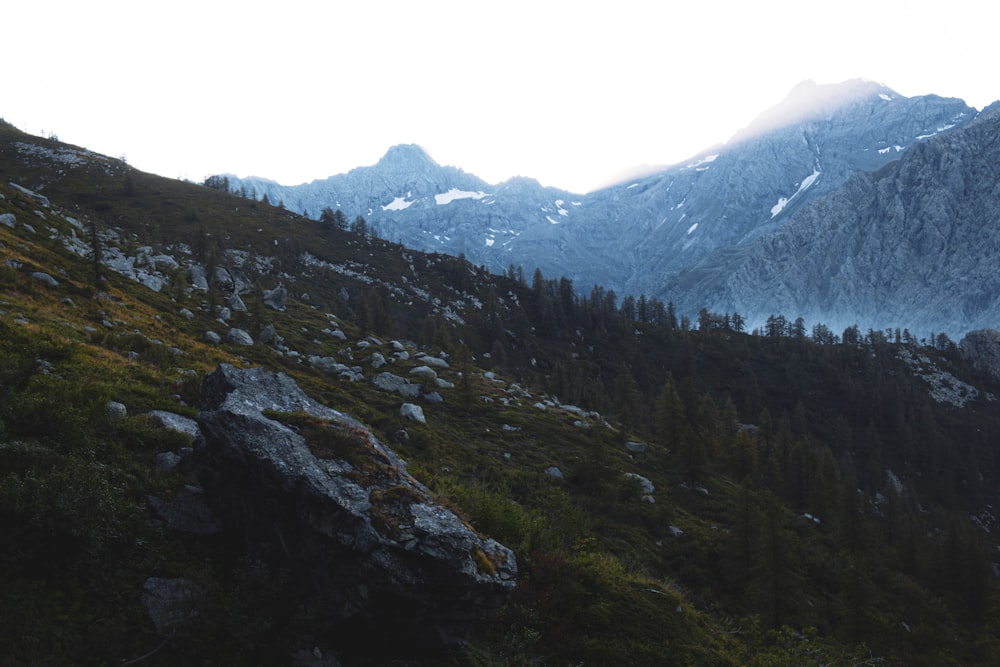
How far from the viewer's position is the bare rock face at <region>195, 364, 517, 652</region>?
33.3ft

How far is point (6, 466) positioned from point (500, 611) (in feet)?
39.6

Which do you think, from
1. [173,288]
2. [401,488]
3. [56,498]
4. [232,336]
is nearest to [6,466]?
[56,498]

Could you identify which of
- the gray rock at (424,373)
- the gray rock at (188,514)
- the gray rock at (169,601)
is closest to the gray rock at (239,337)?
the gray rock at (424,373)

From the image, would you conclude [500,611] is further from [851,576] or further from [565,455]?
[565,455]

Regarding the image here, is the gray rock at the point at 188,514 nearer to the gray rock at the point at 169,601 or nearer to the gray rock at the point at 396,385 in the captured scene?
the gray rock at the point at 169,601

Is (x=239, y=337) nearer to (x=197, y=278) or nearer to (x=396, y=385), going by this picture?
(x=396, y=385)

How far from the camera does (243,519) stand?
11.9m

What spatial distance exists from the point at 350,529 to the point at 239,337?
34.9 metres

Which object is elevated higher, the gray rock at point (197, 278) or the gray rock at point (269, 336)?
the gray rock at point (197, 278)

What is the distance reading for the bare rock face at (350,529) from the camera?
33.3 ft

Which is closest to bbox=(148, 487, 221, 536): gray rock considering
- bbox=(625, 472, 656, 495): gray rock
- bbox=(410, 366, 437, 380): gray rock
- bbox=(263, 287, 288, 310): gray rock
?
bbox=(625, 472, 656, 495): gray rock

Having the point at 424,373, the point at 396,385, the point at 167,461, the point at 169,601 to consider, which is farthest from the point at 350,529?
the point at 424,373

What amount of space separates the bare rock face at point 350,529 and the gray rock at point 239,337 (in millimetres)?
29418

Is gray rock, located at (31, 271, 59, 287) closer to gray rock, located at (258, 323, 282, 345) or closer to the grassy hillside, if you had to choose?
the grassy hillside
